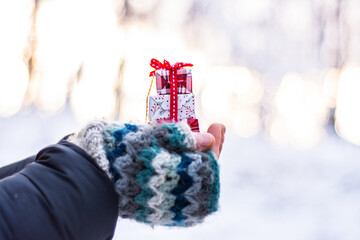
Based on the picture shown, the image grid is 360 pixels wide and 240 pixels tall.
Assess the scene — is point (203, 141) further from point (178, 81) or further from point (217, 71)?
point (217, 71)

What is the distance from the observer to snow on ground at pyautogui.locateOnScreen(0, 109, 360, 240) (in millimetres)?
1218

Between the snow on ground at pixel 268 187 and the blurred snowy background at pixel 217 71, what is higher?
the blurred snowy background at pixel 217 71

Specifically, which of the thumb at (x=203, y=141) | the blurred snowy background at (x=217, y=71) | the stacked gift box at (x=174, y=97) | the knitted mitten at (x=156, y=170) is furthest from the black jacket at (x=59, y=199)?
the blurred snowy background at (x=217, y=71)

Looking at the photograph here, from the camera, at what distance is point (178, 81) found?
0.82 meters

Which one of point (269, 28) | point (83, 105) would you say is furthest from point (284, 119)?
point (83, 105)

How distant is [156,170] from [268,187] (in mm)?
968

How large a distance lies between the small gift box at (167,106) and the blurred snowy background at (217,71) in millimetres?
644

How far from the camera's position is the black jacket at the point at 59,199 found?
1.35 ft

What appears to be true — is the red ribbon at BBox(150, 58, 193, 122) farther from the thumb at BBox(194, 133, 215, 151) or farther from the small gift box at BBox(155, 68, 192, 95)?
the thumb at BBox(194, 133, 215, 151)

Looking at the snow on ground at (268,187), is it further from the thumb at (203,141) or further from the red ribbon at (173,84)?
the thumb at (203,141)

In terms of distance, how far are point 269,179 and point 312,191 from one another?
15cm

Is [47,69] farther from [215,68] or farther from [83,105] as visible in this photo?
[215,68]

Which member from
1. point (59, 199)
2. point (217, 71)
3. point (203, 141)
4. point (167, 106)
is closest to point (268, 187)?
point (217, 71)

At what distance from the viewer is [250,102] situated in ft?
5.09
